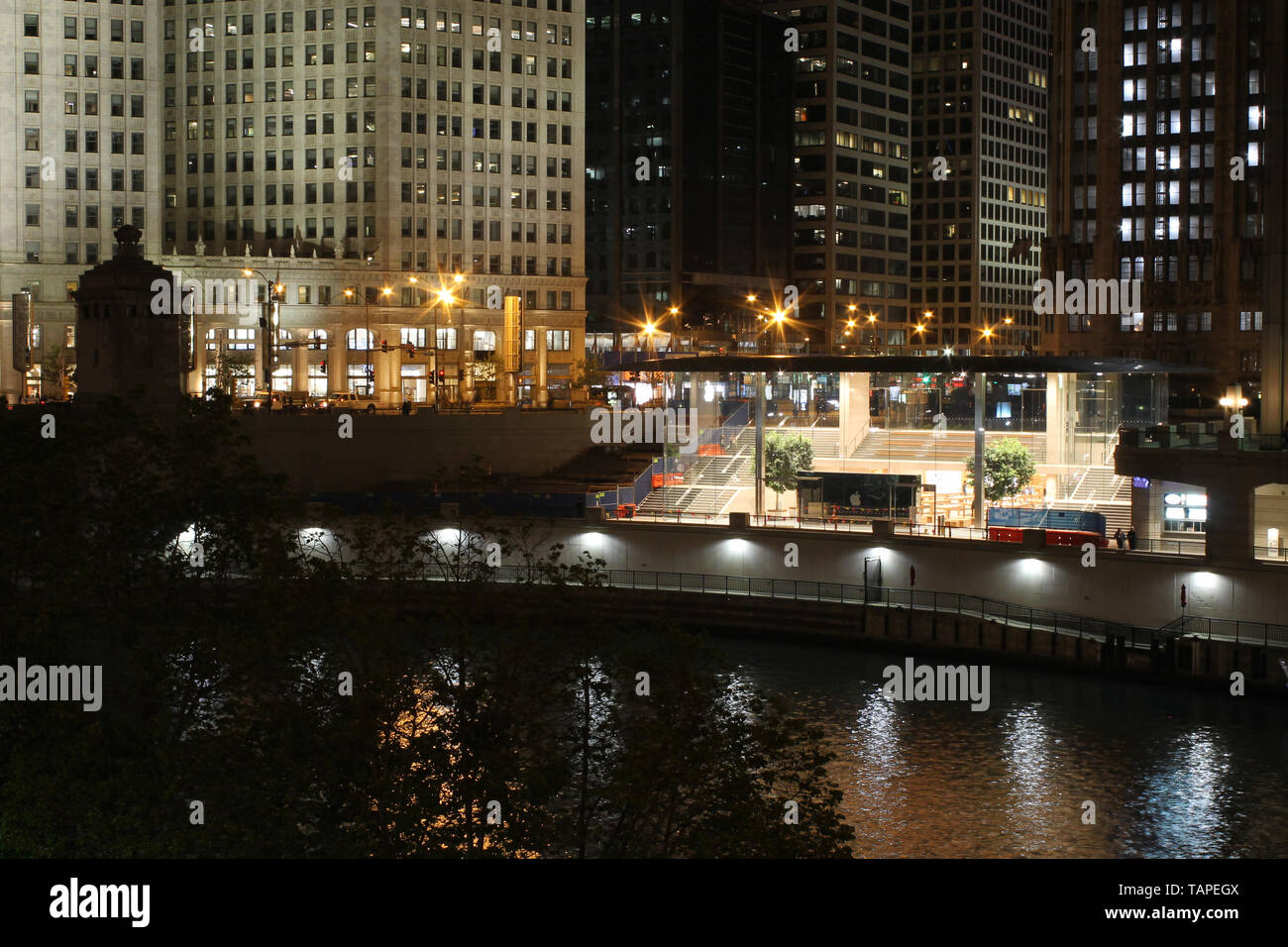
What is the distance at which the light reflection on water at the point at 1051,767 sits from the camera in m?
36.2

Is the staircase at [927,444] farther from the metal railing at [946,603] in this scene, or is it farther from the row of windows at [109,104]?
the row of windows at [109,104]

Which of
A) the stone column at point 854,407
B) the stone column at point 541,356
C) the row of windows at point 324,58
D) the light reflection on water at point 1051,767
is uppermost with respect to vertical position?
the row of windows at point 324,58

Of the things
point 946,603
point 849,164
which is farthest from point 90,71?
point 849,164

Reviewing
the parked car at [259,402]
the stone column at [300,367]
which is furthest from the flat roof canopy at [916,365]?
the stone column at [300,367]

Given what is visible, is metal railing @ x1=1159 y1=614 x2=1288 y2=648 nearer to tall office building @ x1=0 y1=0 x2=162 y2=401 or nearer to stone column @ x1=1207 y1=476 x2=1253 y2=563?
stone column @ x1=1207 y1=476 x2=1253 y2=563

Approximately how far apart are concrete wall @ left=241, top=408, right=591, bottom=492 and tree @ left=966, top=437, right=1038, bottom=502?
93.9ft

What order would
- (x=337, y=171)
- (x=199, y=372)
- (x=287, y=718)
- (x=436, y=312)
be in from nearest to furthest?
(x=287, y=718) < (x=199, y=372) < (x=436, y=312) < (x=337, y=171)

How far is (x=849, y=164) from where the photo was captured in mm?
183375

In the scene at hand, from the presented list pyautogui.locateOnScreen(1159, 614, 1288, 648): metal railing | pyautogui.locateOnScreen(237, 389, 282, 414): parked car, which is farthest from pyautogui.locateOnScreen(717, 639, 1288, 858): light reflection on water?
pyautogui.locateOnScreen(237, 389, 282, 414): parked car

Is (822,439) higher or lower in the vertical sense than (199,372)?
lower

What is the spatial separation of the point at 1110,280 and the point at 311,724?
116 m

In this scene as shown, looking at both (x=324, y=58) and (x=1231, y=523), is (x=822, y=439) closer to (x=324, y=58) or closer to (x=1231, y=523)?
(x=1231, y=523)

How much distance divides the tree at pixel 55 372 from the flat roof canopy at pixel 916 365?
43994 millimetres

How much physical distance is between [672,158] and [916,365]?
4102 inches
